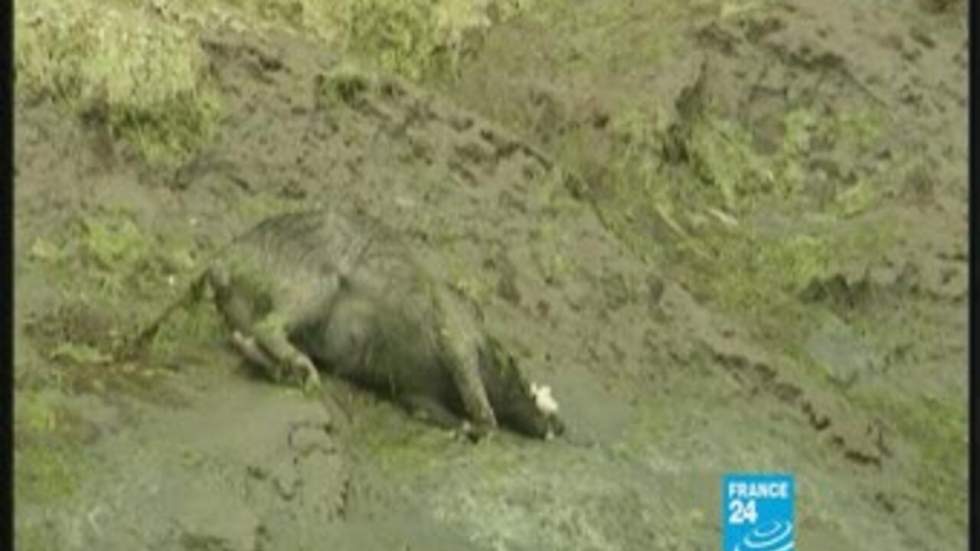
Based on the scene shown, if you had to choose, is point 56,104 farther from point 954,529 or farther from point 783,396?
point 954,529

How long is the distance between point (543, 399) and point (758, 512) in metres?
0.58

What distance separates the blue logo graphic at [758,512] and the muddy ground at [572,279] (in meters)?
0.03

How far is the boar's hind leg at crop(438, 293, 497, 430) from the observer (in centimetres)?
471

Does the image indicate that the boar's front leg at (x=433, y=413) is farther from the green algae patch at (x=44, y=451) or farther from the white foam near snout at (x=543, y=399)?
the green algae patch at (x=44, y=451)

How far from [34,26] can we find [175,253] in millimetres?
589

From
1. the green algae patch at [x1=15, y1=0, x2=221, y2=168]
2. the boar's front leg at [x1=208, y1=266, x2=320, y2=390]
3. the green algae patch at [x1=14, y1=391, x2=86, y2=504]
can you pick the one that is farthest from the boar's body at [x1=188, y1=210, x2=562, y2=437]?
the green algae patch at [x1=14, y1=391, x2=86, y2=504]

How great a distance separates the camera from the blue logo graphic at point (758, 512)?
4859mm

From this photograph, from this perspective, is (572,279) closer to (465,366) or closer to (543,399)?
(543,399)

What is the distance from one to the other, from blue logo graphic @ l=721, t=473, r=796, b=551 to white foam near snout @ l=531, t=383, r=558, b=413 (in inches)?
17.6

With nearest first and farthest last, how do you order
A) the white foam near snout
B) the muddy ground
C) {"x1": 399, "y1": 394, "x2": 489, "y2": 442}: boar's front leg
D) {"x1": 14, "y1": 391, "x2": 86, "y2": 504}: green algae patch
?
1. {"x1": 14, "y1": 391, "x2": 86, "y2": 504}: green algae patch
2. the muddy ground
3. {"x1": 399, "y1": 394, "x2": 489, "y2": 442}: boar's front leg
4. the white foam near snout

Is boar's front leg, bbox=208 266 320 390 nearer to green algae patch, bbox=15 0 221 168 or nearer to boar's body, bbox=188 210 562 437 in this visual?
boar's body, bbox=188 210 562 437

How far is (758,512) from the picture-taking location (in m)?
→ 4.92

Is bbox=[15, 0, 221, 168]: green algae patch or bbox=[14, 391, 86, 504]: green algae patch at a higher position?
bbox=[15, 0, 221, 168]: green algae patch

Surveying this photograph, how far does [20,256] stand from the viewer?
4469 mm
